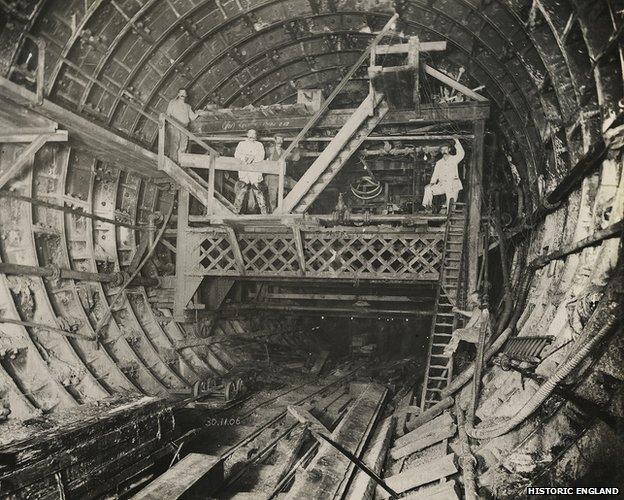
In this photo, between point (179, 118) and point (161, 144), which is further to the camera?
point (179, 118)

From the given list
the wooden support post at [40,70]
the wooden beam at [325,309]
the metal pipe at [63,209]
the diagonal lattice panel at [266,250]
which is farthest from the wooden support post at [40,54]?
the wooden beam at [325,309]

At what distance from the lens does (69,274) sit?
7062 millimetres

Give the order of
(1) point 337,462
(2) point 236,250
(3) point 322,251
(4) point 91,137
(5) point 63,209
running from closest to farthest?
1. (1) point 337,462
2. (4) point 91,137
3. (5) point 63,209
4. (3) point 322,251
5. (2) point 236,250

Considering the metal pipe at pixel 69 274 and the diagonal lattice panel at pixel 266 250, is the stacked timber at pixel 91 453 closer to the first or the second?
the metal pipe at pixel 69 274

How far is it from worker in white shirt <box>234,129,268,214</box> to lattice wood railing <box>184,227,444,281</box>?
0.65 meters

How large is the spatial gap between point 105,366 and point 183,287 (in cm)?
192

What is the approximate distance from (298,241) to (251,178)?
144 cm

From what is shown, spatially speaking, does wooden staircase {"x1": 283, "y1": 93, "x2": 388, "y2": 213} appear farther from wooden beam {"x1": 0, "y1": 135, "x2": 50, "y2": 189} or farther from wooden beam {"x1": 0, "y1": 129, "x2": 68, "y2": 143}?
wooden beam {"x1": 0, "y1": 135, "x2": 50, "y2": 189}

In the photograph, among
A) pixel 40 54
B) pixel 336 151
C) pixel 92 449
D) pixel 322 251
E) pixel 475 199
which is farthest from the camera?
pixel 322 251

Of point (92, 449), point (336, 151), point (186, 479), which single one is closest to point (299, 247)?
point (336, 151)

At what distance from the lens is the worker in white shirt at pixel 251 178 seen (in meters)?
7.63

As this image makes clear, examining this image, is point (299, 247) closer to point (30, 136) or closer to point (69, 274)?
point (69, 274)

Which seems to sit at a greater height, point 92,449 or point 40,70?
point 40,70

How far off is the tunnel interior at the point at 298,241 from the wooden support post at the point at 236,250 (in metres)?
0.07
